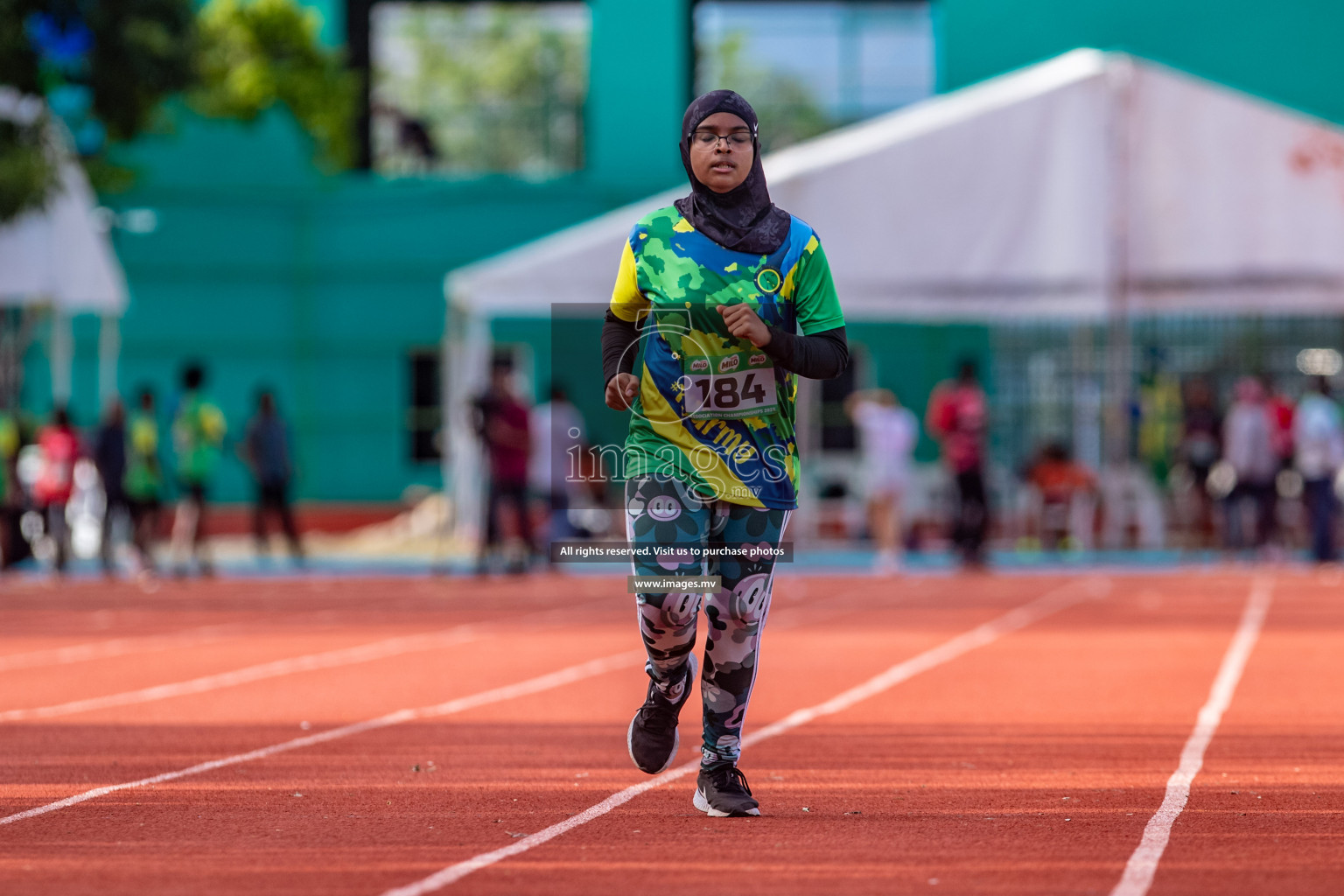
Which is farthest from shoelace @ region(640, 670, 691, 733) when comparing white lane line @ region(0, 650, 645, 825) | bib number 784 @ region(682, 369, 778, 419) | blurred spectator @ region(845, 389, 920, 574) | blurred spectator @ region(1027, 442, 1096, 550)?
blurred spectator @ region(1027, 442, 1096, 550)

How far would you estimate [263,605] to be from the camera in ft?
51.0

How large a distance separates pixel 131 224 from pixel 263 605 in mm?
14061

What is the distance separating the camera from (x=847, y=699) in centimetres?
905

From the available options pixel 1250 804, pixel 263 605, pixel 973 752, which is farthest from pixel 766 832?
pixel 263 605

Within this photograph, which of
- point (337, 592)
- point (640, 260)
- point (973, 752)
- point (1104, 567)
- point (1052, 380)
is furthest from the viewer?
point (1052, 380)

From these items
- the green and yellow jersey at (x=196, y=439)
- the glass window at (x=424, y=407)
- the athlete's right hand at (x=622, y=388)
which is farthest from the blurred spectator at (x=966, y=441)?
the athlete's right hand at (x=622, y=388)

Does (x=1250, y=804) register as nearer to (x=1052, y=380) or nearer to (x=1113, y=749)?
(x=1113, y=749)

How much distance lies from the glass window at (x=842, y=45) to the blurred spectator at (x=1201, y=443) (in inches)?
404

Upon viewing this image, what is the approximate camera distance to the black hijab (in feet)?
18.2

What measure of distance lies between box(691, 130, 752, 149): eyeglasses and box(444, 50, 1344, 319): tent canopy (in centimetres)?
1159

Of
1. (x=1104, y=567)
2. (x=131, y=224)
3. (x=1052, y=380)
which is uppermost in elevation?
(x=131, y=224)

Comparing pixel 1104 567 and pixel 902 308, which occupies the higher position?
pixel 902 308

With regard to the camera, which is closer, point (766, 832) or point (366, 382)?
point (766, 832)

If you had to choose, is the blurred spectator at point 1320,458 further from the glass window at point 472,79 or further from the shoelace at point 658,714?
the glass window at point 472,79
